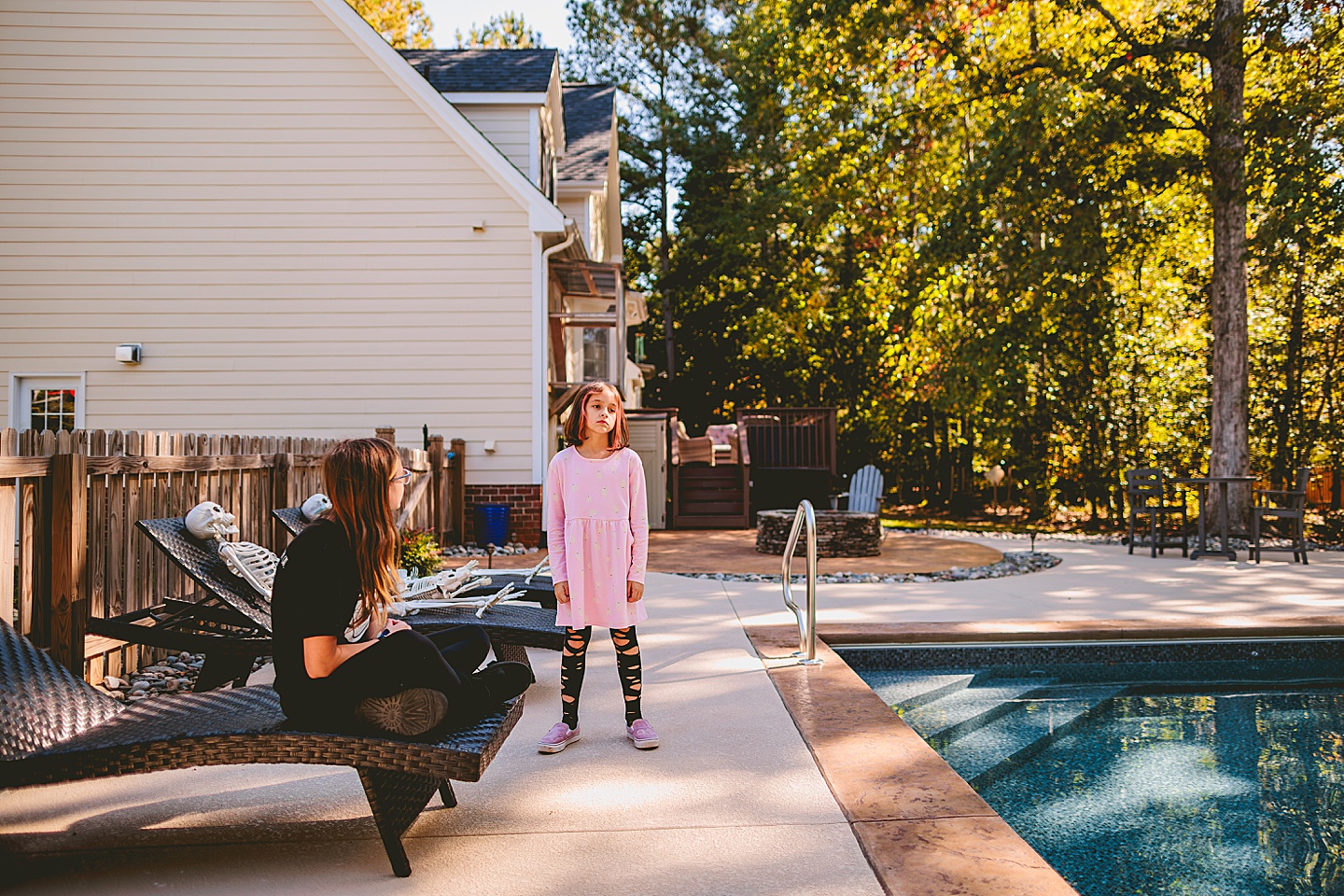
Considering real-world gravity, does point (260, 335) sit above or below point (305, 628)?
above

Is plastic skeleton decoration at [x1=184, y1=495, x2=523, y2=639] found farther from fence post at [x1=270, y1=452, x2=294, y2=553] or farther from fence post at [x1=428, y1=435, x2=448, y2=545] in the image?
fence post at [x1=428, y1=435, x2=448, y2=545]

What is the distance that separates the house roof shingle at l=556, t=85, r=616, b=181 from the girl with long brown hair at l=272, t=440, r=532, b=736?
16252mm

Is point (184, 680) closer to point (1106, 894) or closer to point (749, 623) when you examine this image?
point (749, 623)

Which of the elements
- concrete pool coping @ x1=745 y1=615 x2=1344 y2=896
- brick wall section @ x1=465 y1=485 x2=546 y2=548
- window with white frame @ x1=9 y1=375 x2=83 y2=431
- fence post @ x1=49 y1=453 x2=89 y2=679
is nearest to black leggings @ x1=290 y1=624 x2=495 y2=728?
concrete pool coping @ x1=745 y1=615 x2=1344 y2=896

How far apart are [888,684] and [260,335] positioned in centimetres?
1008

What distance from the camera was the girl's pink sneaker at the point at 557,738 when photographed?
4.00 metres

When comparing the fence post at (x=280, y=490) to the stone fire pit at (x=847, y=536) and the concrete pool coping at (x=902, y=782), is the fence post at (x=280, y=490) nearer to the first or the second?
the concrete pool coping at (x=902, y=782)

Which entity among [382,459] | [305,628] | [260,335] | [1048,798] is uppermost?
[260,335]

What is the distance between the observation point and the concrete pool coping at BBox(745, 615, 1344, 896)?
2.66 metres

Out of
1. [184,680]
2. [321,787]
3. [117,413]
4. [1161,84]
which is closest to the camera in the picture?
[321,787]

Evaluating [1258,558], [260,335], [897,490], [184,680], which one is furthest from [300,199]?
[897,490]

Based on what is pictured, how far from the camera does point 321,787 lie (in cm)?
364

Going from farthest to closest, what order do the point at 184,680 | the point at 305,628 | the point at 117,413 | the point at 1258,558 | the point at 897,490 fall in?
the point at 897,490, the point at 117,413, the point at 1258,558, the point at 184,680, the point at 305,628

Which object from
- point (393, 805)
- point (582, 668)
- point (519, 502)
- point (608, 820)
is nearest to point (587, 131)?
point (519, 502)
